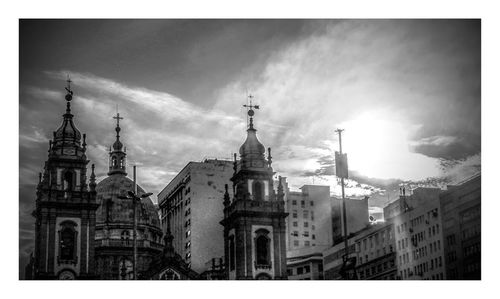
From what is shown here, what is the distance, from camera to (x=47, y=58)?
131ft

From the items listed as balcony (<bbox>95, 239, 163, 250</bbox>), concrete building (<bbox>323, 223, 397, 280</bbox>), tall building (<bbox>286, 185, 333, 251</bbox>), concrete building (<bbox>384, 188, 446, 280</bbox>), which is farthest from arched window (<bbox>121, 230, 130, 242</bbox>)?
concrete building (<bbox>384, 188, 446, 280</bbox>)

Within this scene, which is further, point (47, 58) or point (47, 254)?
point (47, 254)

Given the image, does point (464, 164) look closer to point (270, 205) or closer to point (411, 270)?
point (411, 270)

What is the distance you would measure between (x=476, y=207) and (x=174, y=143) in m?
13.9

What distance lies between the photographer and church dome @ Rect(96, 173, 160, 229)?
65438 millimetres

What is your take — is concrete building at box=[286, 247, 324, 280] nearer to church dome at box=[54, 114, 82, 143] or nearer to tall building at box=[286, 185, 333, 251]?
tall building at box=[286, 185, 333, 251]

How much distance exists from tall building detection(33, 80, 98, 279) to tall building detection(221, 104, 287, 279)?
26.1 ft

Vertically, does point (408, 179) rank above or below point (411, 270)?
above

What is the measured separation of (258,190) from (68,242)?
11.2m

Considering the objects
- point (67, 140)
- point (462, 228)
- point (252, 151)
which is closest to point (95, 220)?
point (67, 140)

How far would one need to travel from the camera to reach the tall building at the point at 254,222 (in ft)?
170

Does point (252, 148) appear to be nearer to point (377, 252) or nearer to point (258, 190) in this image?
point (258, 190)

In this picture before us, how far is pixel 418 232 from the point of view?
4906 centimetres

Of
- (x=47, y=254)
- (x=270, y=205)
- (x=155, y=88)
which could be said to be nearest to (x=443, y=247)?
(x=270, y=205)
